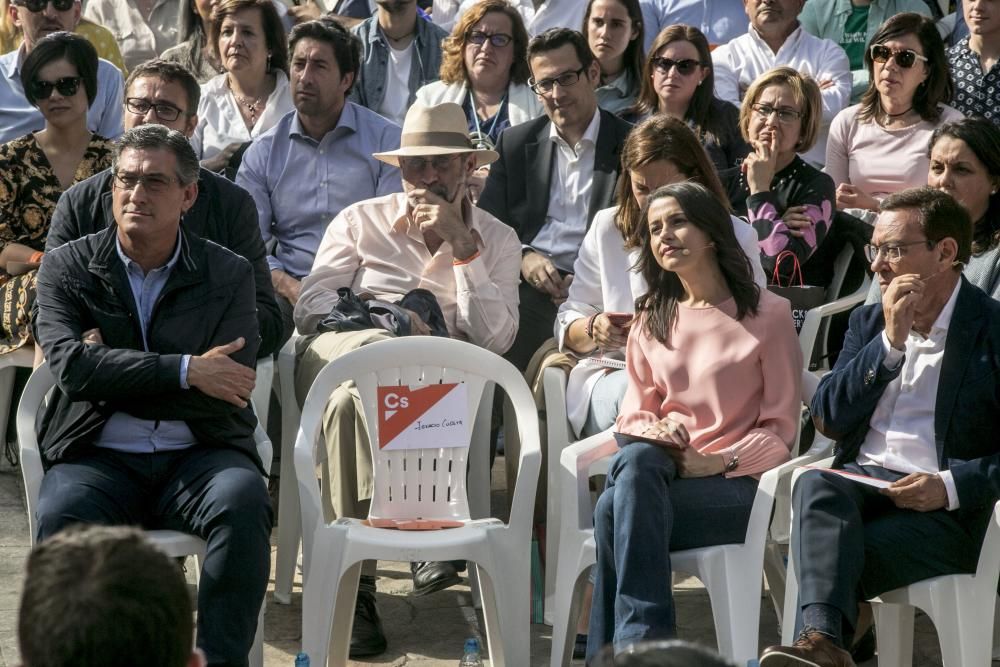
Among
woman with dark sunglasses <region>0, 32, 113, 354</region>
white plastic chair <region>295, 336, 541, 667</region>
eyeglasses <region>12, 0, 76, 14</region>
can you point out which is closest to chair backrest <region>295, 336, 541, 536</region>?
white plastic chair <region>295, 336, 541, 667</region>

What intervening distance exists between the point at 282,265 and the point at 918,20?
2852mm

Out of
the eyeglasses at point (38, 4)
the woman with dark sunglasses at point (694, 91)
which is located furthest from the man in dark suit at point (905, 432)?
the eyeglasses at point (38, 4)

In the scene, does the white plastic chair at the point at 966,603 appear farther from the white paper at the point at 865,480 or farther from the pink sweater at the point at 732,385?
the pink sweater at the point at 732,385

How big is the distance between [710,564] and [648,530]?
0.79ft

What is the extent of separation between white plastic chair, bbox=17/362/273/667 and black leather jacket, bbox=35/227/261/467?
45 mm

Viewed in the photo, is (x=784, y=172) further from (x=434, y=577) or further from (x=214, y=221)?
(x=214, y=221)

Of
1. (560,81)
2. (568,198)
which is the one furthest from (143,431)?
(560,81)

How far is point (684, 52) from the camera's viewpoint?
616 cm

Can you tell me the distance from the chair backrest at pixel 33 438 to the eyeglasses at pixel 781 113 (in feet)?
7.99

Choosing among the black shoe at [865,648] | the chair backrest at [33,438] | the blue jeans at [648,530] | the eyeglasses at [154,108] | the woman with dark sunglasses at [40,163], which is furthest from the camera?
the woman with dark sunglasses at [40,163]

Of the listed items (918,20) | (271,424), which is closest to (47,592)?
(271,424)

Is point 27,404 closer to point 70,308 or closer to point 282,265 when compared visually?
point 70,308

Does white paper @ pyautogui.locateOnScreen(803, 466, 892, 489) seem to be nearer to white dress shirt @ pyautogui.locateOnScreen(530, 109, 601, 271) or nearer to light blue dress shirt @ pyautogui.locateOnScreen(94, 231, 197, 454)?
light blue dress shirt @ pyautogui.locateOnScreen(94, 231, 197, 454)

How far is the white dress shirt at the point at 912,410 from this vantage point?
161 inches
